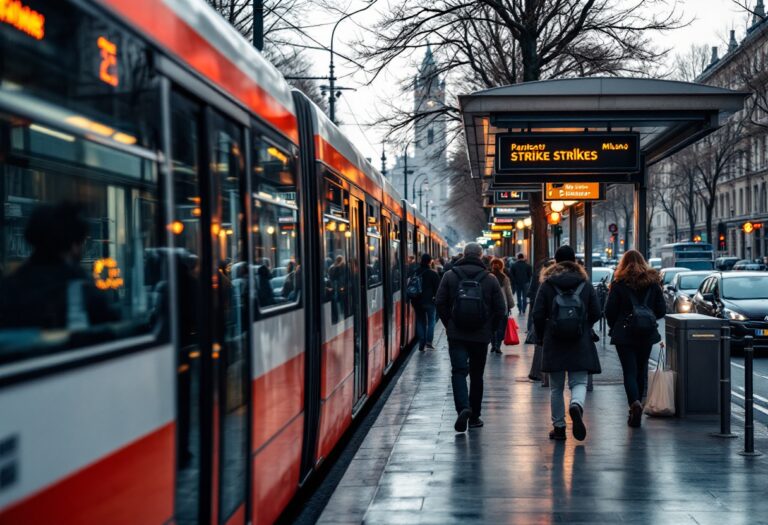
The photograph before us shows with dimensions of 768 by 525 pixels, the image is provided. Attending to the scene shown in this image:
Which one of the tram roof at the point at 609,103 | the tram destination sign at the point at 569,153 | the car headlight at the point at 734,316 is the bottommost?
the car headlight at the point at 734,316

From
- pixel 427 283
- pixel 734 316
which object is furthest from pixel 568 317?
A: pixel 734 316

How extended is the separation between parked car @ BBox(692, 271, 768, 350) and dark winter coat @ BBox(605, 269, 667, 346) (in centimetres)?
916

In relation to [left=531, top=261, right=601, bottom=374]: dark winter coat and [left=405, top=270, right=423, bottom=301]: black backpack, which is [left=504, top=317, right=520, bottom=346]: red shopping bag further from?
[left=531, top=261, right=601, bottom=374]: dark winter coat

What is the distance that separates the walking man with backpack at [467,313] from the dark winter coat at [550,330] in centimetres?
41

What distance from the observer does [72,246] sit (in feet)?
10.7

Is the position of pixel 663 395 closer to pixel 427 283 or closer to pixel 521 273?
pixel 427 283

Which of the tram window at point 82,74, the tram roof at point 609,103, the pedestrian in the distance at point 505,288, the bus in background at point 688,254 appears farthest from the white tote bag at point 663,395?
the bus in background at point 688,254

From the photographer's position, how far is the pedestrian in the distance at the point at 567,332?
9.12m

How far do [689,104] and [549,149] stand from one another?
194 centimetres

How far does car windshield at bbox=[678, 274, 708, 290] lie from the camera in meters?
28.5

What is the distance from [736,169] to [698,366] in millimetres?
73785

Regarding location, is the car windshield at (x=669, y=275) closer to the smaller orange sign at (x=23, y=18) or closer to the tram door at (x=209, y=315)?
the tram door at (x=209, y=315)

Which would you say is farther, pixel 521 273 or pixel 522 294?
pixel 522 294

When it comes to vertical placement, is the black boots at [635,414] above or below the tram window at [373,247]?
below
